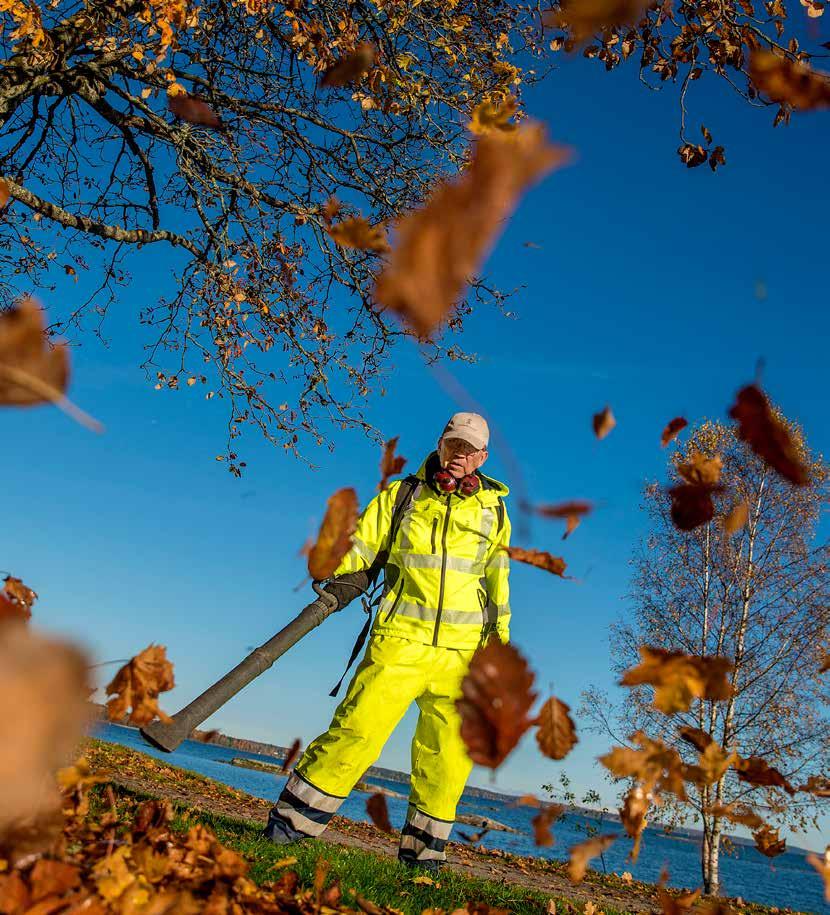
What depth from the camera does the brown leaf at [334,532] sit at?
252 cm

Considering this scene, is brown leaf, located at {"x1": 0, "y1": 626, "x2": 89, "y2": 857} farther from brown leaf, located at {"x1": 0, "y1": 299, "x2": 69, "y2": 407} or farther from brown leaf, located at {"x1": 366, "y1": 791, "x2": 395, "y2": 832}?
brown leaf, located at {"x1": 366, "y1": 791, "x2": 395, "y2": 832}

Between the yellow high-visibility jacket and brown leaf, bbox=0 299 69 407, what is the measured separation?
2.61m

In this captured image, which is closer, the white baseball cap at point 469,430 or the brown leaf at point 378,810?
the brown leaf at point 378,810

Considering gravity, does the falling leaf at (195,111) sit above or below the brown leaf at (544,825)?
above

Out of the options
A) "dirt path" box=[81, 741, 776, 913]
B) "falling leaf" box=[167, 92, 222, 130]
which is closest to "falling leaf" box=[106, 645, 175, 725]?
"dirt path" box=[81, 741, 776, 913]

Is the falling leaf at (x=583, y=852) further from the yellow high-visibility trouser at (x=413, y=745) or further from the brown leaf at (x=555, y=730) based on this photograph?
the yellow high-visibility trouser at (x=413, y=745)

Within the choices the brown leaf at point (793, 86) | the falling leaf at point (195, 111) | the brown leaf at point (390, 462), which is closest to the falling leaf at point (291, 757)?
the brown leaf at point (390, 462)

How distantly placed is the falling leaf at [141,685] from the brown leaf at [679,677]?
51.7 inches

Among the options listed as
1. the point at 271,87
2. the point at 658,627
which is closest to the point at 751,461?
the point at 658,627

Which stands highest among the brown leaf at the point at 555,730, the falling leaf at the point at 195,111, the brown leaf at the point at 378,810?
the falling leaf at the point at 195,111

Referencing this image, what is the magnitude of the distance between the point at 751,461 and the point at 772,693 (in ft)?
14.2

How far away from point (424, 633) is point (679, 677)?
2.16 m

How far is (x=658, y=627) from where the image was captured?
1401cm

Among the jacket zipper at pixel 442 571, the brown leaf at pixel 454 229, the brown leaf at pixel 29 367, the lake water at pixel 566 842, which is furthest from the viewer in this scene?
the lake water at pixel 566 842
